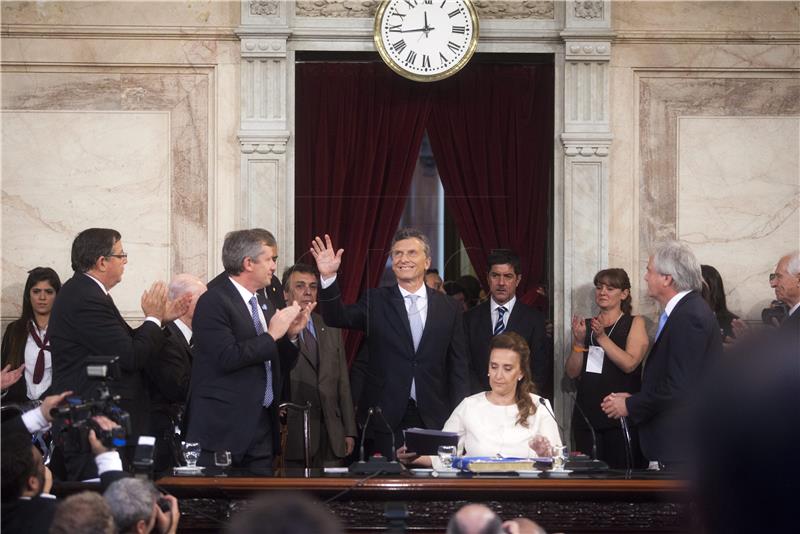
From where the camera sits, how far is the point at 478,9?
276 inches

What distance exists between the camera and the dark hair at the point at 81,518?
2.46 meters

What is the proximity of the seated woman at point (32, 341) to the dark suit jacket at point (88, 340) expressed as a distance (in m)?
1.21

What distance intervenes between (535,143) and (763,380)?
23.1 ft

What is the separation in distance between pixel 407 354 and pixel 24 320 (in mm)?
2237

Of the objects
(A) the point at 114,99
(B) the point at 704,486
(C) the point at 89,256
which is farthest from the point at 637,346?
(B) the point at 704,486

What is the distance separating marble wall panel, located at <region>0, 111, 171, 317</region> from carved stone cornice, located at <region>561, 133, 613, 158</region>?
2491mm

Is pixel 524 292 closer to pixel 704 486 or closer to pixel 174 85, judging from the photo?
pixel 174 85

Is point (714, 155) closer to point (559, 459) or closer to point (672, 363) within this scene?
point (672, 363)

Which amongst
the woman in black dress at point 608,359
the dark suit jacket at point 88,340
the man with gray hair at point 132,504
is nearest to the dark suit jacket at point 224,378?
the dark suit jacket at point 88,340

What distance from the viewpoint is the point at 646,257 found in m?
6.97

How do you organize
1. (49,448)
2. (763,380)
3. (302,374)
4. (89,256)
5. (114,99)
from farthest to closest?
(114,99) < (302,374) < (49,448) < (89,256) < (763,380)

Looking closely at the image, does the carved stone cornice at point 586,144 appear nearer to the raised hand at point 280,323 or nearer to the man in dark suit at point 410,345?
the man in dark suit at point 410,345

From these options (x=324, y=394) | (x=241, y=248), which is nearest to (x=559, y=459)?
(x=241, y=248)

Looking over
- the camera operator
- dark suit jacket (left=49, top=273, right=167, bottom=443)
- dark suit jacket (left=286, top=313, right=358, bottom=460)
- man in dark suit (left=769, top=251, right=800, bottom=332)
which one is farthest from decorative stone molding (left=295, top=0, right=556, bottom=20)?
the camera operator
